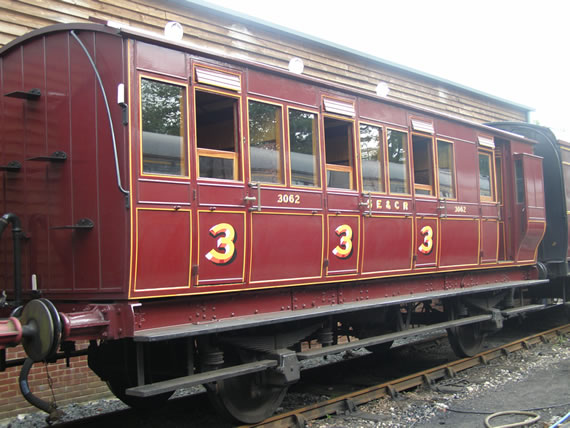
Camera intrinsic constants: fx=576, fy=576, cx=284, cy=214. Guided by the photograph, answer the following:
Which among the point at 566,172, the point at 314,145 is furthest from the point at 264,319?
the point at 566,172

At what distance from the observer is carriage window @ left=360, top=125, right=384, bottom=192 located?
6.60 meters

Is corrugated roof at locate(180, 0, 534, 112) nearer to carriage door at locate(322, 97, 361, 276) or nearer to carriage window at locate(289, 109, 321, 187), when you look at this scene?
carriage door at locate(322, 97, 361, 276)

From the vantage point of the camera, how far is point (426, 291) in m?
A: 7.61

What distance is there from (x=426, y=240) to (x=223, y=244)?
3.36 metres

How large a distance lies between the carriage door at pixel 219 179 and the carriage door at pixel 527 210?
5.95 meters

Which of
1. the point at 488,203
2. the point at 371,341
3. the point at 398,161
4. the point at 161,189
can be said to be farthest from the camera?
the point at 488,203

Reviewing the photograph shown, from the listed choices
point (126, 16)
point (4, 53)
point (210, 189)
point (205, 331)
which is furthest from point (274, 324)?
point (126, 16)

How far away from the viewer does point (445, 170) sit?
7.94 m

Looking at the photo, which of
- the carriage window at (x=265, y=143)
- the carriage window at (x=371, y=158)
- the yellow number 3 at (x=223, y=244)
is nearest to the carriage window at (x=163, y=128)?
the yellow number 3 at (x=223, y=244)

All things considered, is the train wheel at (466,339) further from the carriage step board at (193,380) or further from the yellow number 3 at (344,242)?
the carriage step board at (193,380)

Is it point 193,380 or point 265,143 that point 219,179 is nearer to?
point 265,143

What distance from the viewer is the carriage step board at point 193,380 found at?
4227 millimetres

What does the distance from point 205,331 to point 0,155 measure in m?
2.62

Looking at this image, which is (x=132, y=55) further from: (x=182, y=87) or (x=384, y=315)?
(x=384, y=315)
